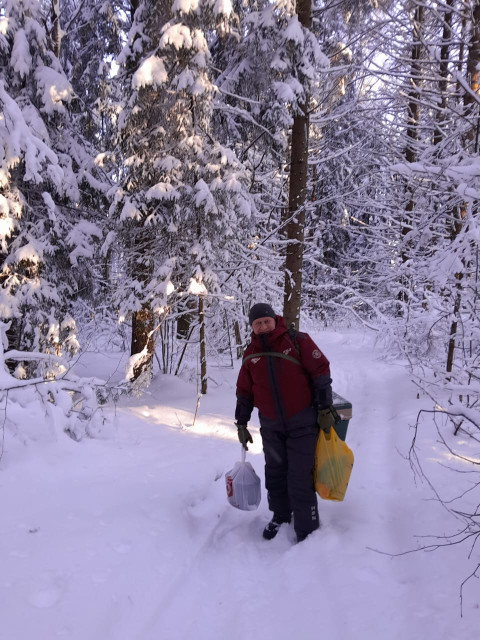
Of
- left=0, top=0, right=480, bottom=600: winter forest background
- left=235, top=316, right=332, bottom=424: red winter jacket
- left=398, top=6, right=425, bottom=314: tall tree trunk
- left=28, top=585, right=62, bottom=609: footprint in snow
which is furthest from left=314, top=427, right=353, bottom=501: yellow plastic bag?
left=398, top=6, right=425, bottom=314: tall tree trunk

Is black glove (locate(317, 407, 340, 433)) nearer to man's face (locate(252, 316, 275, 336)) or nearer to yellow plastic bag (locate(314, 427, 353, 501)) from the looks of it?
yellow plastic bag (locate(314, 427, 353, 501))

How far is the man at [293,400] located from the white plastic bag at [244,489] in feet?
0.89

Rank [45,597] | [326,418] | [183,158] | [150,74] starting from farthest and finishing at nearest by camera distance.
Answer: [183,158] → [150,74] → [326,418] → [45,597]

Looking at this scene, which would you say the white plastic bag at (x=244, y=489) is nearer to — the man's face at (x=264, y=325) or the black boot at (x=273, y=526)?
the black boot at (x=273, y=526)

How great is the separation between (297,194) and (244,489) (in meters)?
5.76

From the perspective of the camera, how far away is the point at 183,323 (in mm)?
11727

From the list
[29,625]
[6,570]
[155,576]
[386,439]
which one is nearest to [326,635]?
[155,576]

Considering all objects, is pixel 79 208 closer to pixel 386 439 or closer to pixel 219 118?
pixel 219 118

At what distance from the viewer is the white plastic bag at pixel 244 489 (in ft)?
12.8

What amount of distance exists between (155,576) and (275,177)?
35.6ft

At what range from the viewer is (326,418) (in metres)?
3.68

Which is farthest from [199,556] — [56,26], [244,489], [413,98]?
[56,26]

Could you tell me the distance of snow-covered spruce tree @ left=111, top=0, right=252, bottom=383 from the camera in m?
7.14

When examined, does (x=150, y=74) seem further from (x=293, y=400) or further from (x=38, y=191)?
(x=293, y=400)
